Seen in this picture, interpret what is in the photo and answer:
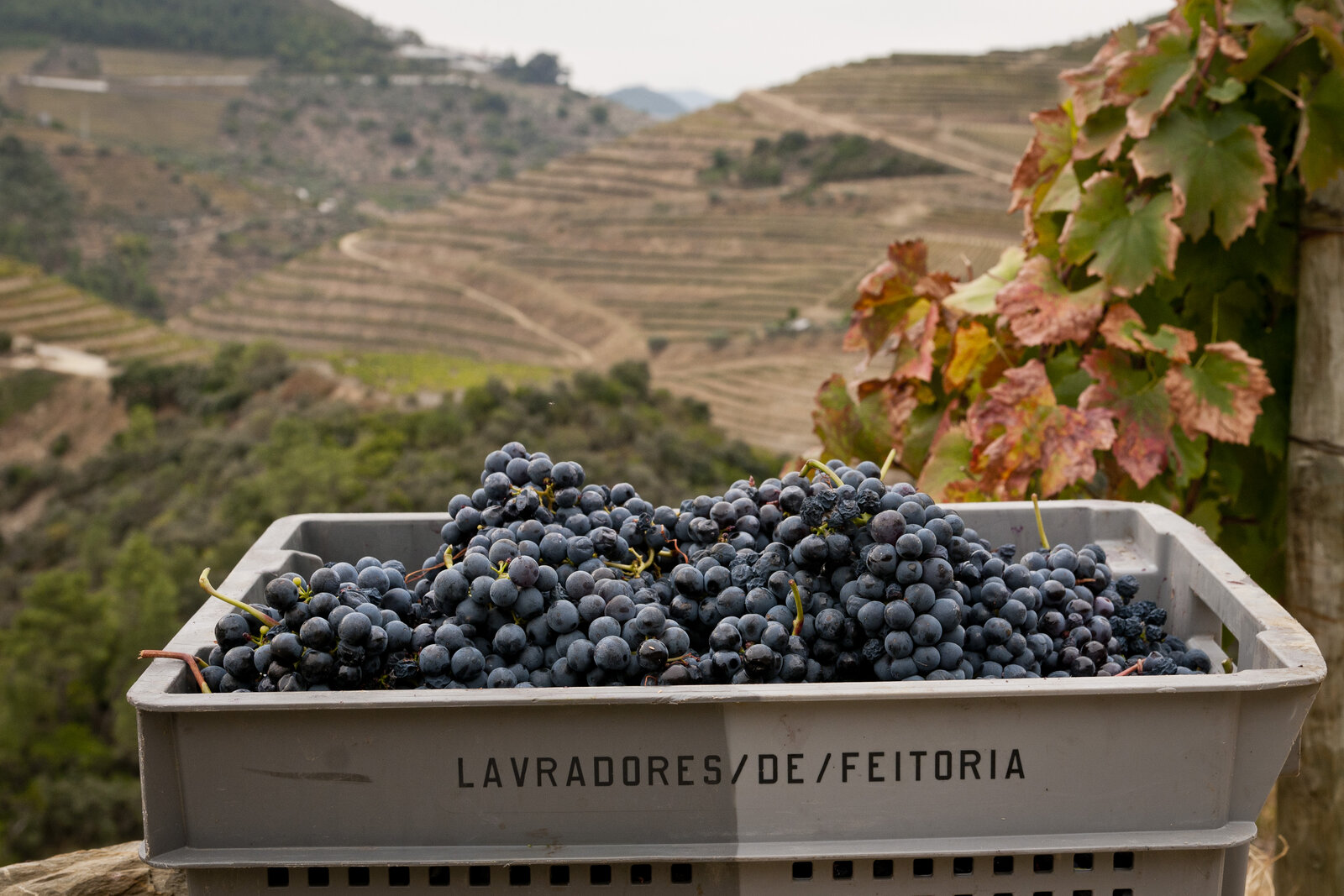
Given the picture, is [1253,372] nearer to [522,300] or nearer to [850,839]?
[850,839]

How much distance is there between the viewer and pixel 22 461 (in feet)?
78.4

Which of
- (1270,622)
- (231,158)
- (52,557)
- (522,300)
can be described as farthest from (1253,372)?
(231,158)

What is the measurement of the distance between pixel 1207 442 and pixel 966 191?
2649 cm

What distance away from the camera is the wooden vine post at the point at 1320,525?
1.61m

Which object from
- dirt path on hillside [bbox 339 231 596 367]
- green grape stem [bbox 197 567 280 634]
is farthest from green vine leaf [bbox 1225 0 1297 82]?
dirt path on hillside [bbox 339 231 596 367]

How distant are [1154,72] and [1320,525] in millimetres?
703

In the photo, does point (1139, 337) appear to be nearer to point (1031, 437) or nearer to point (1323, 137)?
point (1031, 437)

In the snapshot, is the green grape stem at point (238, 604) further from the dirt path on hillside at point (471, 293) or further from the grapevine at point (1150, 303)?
the dirt path on hillside at point (471, 293)

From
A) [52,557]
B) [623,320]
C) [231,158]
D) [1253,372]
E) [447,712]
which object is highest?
[231,158]

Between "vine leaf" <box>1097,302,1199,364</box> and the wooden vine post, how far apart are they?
20 cm

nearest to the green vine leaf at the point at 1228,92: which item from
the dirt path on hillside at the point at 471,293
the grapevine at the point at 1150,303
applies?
the grapevine at the point at 1150,303

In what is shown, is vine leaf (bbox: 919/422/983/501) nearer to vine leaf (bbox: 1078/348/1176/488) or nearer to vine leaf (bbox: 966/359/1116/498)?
vine leaf (bbox: 966/359/1116/498)

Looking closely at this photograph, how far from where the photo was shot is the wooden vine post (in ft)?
5.27

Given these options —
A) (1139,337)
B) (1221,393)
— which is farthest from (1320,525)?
(1139,337)
